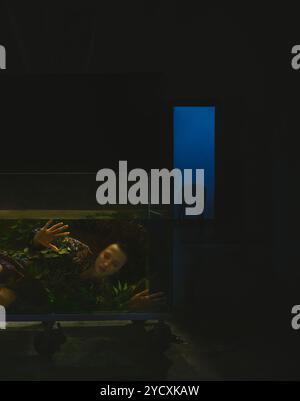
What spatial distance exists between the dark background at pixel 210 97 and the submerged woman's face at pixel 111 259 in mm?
449

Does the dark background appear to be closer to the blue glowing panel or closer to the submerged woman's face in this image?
the submerged woman's face

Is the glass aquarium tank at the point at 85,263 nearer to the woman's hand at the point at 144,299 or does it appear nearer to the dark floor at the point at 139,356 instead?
the woman's hand at the point at 144,299

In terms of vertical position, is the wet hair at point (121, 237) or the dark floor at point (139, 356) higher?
the wet hair at point (121, 237)

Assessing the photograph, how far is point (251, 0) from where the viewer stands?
3875mm

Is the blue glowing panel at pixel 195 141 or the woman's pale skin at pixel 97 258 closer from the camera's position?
the woman's pale skin at pixel 97 258

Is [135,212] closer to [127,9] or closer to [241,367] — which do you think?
[241,367]

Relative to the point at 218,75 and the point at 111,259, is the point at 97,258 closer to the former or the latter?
the point at 111,259

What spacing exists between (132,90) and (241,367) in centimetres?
189

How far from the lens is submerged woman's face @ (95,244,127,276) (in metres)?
2.89

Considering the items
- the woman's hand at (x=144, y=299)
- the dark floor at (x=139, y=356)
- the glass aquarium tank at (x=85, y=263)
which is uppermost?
the glass aquarium tank at (x=85, y=263)

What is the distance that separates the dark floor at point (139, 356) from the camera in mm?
2920

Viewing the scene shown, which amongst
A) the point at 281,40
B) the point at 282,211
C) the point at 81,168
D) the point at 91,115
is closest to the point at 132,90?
the point at 91,115

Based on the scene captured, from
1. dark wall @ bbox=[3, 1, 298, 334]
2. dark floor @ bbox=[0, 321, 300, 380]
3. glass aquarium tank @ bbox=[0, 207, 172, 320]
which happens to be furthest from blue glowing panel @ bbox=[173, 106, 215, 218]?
glass aquarium tank @ bbox=[0, 207, 172, 320]

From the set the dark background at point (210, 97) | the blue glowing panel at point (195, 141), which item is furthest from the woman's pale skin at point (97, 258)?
the blue glowing panel at point (195, 141)
